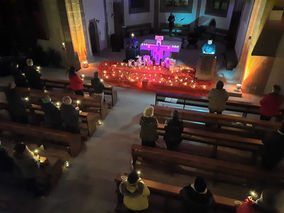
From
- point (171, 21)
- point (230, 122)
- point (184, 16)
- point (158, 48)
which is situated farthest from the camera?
point (184, 16)

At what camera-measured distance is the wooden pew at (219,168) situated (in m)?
4.30

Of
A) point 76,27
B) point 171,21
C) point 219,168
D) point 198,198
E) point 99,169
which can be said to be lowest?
point 99,169

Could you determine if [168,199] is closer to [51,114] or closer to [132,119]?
[132,119]

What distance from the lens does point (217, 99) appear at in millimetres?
6234

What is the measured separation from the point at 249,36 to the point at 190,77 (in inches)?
115

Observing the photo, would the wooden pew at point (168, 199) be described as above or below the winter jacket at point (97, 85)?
below

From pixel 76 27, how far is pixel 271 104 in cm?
898

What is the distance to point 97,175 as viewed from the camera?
524 cm

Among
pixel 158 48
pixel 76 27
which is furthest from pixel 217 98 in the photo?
pixel 76 27

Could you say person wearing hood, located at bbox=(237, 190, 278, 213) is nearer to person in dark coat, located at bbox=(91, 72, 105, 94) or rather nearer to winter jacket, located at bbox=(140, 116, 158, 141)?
winter jacket, located at bbox=(140, 116, 158, 141)

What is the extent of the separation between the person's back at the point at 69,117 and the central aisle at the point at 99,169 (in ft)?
2.48

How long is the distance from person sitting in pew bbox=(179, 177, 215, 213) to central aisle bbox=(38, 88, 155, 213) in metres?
1.93

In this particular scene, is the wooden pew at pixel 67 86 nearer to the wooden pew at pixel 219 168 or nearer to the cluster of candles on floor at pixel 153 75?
the cluster of candles on floor at pixel 153 75

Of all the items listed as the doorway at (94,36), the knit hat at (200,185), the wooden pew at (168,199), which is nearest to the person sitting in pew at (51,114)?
the wooden pew at (168,199)
